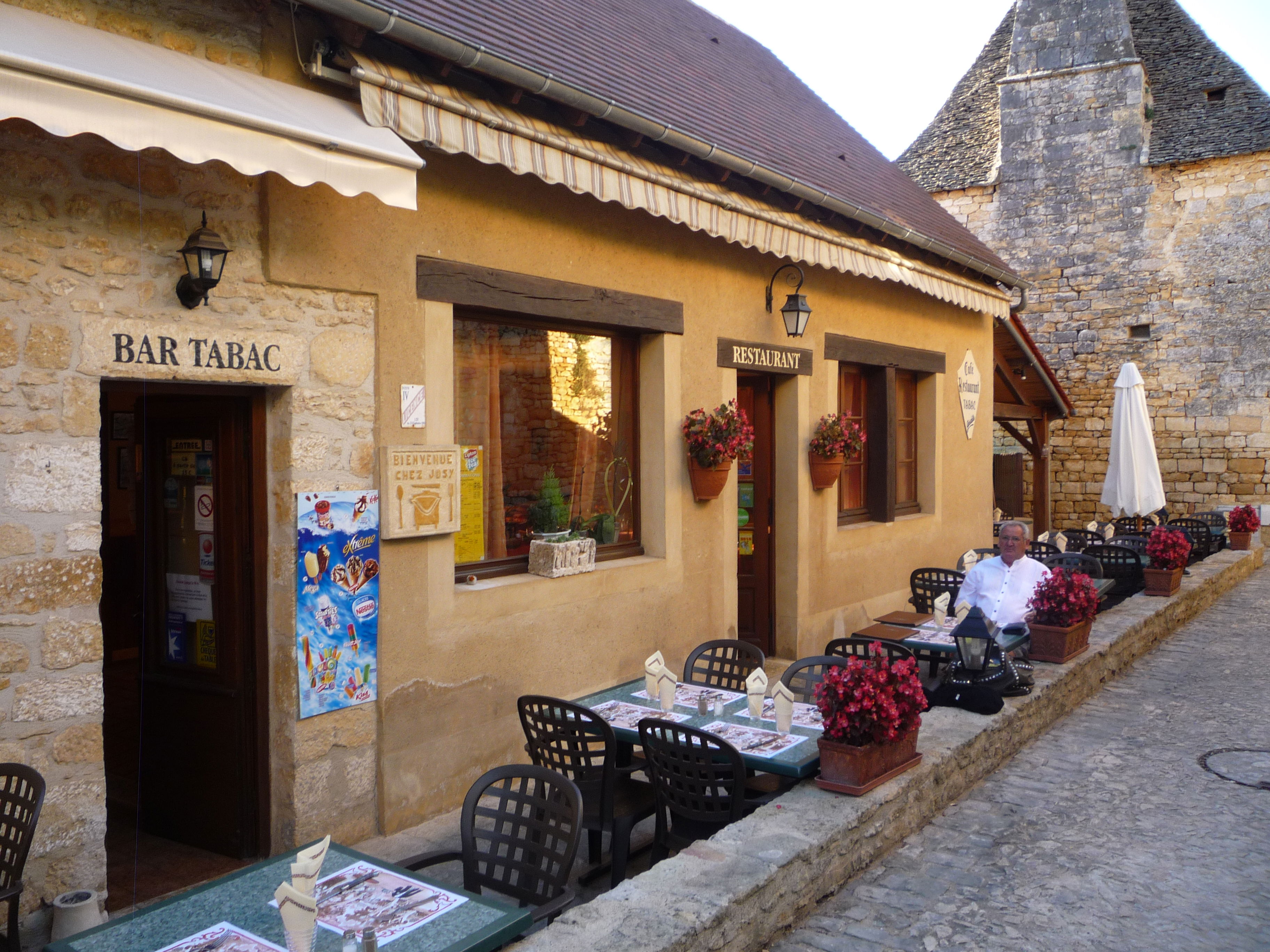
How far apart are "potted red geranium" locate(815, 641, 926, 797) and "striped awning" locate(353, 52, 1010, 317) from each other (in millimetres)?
2600

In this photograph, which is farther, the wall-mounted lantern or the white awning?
the wall-mounted lantern

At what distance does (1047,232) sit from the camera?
17328 mm

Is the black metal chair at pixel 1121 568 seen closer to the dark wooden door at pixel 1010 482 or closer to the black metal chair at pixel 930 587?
the black metal chair at pixel 930 587

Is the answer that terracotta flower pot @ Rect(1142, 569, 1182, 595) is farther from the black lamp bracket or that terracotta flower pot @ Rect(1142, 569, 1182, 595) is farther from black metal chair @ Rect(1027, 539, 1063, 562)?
the black lamp bracket

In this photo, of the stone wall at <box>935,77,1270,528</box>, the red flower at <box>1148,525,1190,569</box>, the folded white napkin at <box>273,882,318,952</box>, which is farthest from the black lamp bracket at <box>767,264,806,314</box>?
the stone wall at <box>935,77,1270,528</box>

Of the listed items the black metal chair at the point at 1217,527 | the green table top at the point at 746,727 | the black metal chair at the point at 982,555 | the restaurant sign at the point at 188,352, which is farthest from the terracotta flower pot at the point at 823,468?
the black metal chair at the point at 1217,527

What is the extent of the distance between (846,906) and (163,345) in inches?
127

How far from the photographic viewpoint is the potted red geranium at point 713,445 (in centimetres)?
644

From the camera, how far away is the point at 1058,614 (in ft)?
20.3

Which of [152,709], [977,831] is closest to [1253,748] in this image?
[977,831]

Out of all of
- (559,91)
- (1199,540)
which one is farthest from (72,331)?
(1199,540)

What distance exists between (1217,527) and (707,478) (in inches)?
433

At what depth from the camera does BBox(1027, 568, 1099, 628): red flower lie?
20.2ft

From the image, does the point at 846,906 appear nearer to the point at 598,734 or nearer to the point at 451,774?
the point at 598,734
